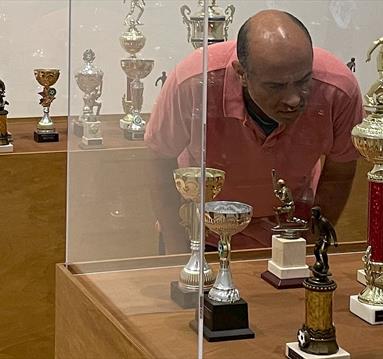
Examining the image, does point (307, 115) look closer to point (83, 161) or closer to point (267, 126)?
point (267, 126)

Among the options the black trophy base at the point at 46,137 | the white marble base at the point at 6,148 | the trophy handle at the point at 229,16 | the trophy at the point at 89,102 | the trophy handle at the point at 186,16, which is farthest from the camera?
the black trophy base at the point at 46,137

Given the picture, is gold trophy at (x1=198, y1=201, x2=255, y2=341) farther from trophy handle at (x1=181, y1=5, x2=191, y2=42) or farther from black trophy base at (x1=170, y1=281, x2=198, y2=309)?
trophy handle at (x1=181, y1=5, x2=191, y2=42)

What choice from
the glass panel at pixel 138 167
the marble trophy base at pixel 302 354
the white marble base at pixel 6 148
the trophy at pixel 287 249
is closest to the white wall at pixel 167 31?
the glass panel at pixel 138 167

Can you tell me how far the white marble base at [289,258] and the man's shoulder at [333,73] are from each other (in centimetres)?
34

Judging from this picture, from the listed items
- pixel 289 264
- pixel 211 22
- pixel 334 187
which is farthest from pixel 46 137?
pixel 289 264

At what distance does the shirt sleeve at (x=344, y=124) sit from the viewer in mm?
2070

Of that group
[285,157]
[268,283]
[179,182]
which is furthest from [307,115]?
[179,182]

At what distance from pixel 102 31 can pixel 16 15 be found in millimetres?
1932

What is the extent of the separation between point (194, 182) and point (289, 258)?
35 cm

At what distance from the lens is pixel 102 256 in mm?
1934

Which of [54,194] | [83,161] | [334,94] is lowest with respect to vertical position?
[54,194]

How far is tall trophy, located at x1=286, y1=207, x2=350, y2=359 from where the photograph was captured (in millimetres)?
1552

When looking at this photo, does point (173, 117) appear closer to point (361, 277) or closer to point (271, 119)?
point (271, 119)

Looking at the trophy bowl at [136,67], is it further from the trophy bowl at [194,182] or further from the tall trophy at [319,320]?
the tall trophy at [319,320]
